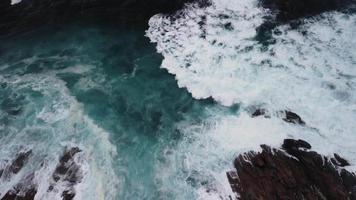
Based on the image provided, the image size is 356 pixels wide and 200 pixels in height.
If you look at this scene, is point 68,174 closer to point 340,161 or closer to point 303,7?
point 340,161

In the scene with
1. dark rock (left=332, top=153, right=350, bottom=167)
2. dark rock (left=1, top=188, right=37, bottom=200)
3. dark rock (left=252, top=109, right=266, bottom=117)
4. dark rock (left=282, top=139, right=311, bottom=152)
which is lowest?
dark rock (left=1, top=188, right=37, bottom=200)

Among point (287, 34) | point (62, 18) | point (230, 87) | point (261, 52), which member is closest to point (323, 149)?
point (230, 87)

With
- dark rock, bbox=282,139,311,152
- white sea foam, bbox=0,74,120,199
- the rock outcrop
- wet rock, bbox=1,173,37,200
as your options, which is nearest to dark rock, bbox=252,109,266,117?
dark rock, bbox=282,139,311,152

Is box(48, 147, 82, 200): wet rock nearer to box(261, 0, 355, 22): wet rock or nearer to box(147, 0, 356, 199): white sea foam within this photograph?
box(147, 0, 356, 199): white sea foam

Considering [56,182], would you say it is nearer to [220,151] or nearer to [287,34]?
[220,151]

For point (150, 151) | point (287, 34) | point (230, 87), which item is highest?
point (287, 34)

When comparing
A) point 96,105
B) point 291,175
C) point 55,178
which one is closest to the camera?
point 291,175

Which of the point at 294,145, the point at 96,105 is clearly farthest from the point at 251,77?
the point at 96,105
